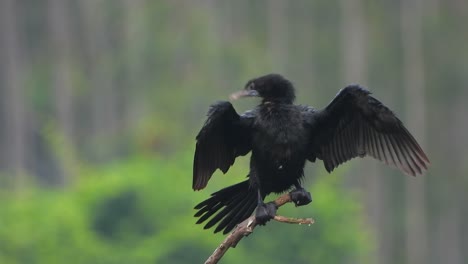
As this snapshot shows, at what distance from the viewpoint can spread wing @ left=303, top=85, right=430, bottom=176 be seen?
430 inches

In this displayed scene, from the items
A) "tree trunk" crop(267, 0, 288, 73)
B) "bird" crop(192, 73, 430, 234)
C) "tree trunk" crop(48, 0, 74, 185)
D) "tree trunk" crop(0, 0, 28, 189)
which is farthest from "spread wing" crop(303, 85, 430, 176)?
"tree trunk" crop(267, 0, 288, 73)

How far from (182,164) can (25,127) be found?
8937mm

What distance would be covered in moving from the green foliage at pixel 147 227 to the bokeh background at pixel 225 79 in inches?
141

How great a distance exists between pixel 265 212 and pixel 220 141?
30.0 inches

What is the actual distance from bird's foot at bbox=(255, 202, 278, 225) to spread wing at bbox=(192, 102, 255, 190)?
1.64 feet

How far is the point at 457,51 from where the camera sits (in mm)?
52188

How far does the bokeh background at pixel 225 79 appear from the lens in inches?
1934

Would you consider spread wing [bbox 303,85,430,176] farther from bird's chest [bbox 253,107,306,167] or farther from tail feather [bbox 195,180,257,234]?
tail feather [bbox 195,180,257,234]

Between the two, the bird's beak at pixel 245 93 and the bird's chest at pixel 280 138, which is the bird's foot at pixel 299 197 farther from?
the bird's beak at pixel 245 93

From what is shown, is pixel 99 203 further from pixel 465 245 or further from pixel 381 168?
pixel 465 245

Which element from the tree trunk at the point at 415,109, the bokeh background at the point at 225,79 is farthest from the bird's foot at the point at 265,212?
the tree trunk at the point at 415,109

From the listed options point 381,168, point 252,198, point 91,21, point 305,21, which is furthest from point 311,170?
point 252,198

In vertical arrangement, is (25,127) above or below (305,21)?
below

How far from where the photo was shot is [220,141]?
36.2 feet
